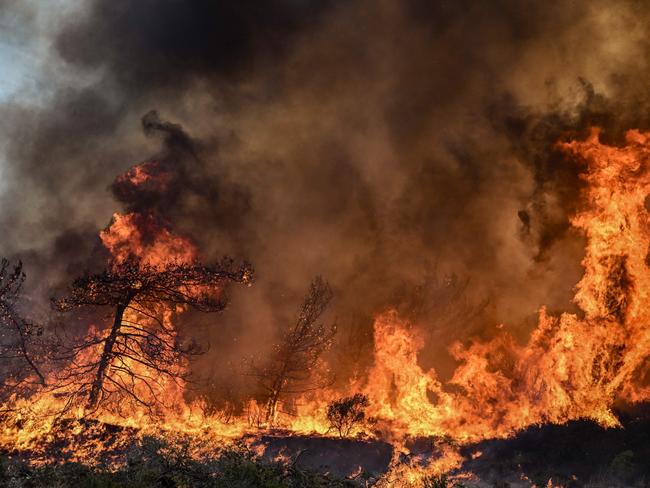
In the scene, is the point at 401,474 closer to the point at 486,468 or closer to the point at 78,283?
the point at 486,468

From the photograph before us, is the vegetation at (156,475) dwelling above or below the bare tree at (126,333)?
below

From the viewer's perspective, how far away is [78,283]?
47.1 feet

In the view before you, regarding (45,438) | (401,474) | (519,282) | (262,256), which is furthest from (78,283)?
(519,282)

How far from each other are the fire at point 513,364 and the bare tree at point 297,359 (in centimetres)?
63

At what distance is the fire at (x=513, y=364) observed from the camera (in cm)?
1658

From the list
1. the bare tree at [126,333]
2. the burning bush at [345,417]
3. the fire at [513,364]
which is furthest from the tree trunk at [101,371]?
the burning bush at [345,417]

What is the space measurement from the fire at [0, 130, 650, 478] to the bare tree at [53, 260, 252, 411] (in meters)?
0.32

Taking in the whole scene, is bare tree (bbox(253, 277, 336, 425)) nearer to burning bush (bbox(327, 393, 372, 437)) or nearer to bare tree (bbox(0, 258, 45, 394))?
burning bush (bbox(327, 393, 372, 437))

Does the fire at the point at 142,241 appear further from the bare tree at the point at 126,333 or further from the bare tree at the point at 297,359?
the bare tree at the point at 297,359

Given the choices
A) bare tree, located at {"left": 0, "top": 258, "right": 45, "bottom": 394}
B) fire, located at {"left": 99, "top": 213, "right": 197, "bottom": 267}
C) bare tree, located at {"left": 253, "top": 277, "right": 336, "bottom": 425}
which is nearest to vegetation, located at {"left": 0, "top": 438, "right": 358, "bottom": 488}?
bare tree, located at {"left": 0, "top": 258, "right": 45, "bottom": 394}

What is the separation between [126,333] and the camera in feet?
51.0

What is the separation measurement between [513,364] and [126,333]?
16.3m

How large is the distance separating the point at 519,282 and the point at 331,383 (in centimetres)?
1088

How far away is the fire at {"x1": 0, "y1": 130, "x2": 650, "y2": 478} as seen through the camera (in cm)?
1658
